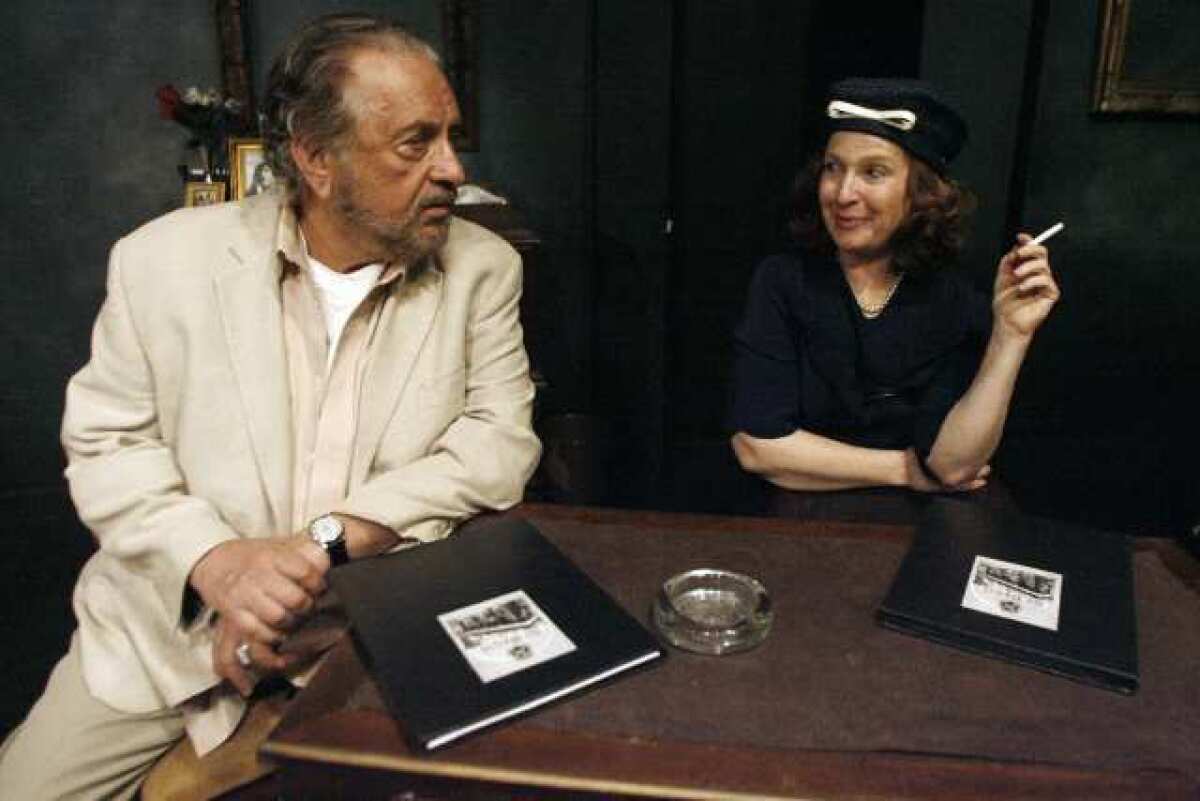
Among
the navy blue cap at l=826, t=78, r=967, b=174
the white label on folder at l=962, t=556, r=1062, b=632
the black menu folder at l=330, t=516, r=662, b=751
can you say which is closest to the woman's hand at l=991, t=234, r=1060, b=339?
the navy blue cap at l=826, t=78, r=967, b=174

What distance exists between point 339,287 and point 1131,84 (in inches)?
104

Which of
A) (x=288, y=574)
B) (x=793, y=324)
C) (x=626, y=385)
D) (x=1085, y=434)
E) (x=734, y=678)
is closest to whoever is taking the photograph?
(x=734, y=678)

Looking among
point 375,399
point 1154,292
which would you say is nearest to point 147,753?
point 375,399

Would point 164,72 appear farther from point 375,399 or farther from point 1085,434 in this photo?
point 1085,434

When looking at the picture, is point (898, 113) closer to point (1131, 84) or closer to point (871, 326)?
point (871, 326)

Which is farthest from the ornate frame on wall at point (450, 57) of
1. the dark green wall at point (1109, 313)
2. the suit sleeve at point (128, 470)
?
the dark green wall at point (1109, 313)

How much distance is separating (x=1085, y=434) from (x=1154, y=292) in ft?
1.81

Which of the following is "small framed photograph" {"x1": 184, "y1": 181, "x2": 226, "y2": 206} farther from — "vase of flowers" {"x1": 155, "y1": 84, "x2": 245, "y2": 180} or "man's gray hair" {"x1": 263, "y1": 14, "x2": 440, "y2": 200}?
"man's gray hair" {"x1": 263, "y1": 14, "x2": 440, "y2": 200}

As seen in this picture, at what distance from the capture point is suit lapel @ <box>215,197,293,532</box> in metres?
1.61

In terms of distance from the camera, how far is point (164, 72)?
127 inches

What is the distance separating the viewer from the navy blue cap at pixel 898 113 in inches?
75.3

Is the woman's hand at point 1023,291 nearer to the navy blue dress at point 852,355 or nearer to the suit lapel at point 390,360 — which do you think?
the navy blue dress at point 852,355

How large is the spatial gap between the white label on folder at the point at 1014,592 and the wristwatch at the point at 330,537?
93 cm

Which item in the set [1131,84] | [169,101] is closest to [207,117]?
[169,101]
